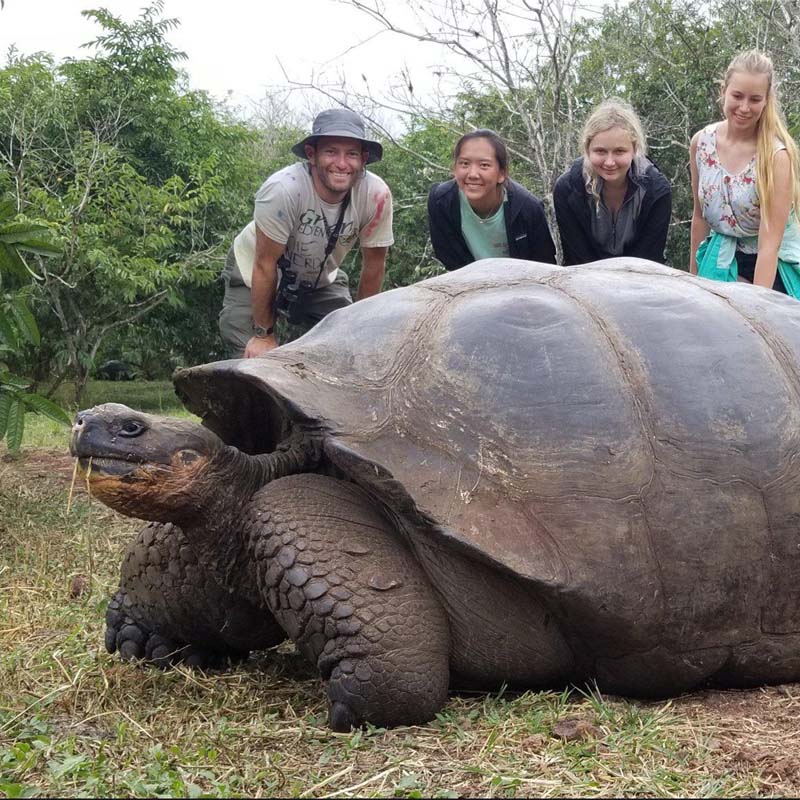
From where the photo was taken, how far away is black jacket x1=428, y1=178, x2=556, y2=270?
16.1 ft

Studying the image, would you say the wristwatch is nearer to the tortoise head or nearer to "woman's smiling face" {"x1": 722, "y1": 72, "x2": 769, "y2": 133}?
the tortoise head

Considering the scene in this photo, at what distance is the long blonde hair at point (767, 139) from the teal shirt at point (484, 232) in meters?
1.09

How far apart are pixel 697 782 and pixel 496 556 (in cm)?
68

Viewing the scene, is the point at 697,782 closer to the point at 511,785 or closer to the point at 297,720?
the point at 511,785

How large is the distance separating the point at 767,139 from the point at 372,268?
6.34 ft

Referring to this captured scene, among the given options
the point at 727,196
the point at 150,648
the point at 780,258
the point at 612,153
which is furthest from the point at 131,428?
the point at 780,258

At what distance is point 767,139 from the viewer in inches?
177

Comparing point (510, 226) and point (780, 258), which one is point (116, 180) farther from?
point (780, 258)

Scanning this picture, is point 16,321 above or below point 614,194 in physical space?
below

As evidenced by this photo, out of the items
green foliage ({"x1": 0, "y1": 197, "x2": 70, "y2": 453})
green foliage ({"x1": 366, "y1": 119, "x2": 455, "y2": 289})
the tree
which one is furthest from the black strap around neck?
green foliage ({"x1": 366, "y1": 119, "x2": 455, "y2": 289})

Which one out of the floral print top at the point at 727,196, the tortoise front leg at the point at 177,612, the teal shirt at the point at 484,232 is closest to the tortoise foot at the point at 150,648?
the tortoise front leg at the point at 177,612

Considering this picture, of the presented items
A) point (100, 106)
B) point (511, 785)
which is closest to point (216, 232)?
point (100, 106)

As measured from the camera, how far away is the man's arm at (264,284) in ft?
16.4

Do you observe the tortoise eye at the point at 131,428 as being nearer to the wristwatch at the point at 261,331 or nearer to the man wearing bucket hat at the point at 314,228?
the man wearing bucket hat at the point at 314,228
